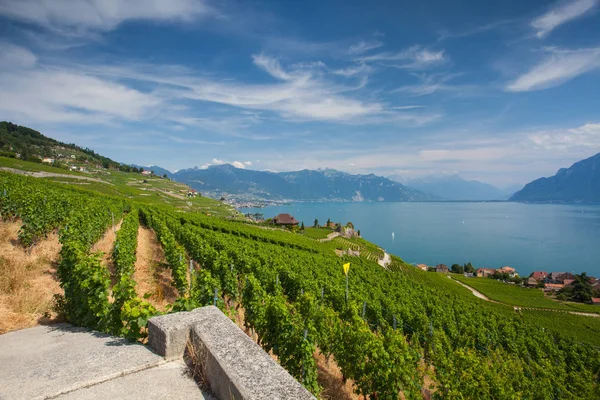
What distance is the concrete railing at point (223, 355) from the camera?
285 cm

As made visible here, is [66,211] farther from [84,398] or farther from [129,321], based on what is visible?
[84,398]

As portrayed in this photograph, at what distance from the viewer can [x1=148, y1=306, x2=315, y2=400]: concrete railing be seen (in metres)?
→ 2.85

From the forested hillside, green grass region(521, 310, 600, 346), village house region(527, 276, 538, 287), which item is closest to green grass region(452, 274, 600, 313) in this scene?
green grass region(521, 310, 600, 346)

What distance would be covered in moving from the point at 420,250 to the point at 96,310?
134 meters

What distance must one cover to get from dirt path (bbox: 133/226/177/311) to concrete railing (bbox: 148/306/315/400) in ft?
13.4

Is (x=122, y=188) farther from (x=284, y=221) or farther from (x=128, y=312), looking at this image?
(x=128, y=312)

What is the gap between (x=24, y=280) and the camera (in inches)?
311

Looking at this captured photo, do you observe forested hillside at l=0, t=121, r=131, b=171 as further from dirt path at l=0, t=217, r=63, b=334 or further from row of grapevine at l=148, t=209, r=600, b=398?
row of grapevine at l=148, t=209, r=600, b=398

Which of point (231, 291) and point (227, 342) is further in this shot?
point (231, 291)

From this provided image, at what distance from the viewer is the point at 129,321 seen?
176 inches

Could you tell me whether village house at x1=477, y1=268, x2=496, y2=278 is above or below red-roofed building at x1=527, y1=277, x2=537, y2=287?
below

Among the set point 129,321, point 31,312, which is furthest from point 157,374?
point 31,312

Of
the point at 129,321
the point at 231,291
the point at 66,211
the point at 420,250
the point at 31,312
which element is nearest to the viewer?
the point at 129,321

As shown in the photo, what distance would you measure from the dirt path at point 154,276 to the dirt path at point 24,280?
2.14m
